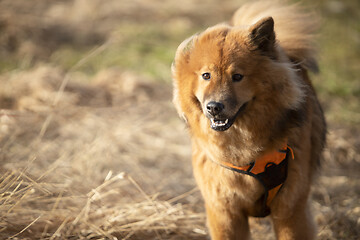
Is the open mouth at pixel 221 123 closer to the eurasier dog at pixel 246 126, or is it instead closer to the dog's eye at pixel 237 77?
the eurasier dog at pixel 246 126

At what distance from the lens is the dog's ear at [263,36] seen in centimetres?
243

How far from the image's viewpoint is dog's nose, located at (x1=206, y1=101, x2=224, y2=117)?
2281 mm

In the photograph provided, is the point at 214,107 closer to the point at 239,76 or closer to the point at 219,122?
the point at 219,122

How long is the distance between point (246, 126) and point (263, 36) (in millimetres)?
650

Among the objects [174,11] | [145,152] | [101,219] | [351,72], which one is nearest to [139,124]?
[145,152]

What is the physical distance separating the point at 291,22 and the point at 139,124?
8.92 feet

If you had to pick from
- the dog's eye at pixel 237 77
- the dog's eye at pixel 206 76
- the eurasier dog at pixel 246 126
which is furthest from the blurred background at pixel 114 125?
the dog's eye at pixel 237 77

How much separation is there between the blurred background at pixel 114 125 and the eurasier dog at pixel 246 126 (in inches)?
25.5

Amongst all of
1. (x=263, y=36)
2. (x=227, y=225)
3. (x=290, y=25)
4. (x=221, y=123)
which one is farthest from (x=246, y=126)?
(x=290, y=25)

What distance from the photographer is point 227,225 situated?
267cm

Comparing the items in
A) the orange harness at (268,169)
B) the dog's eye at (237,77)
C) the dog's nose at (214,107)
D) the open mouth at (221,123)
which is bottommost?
the orange harness at (268,169)

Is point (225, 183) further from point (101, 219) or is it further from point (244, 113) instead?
point (101, 219)

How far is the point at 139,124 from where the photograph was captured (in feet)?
17.0

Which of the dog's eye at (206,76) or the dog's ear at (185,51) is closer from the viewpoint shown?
the dog's eye at (206,76)
